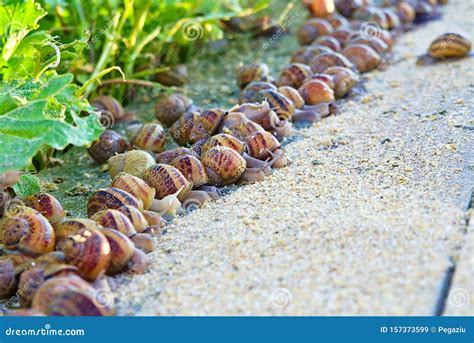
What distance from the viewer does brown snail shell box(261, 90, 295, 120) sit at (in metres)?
3.56

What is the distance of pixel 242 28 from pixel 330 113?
1.78 m

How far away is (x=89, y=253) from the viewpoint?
2.36 metres

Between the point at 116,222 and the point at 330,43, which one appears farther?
the point at 330,43

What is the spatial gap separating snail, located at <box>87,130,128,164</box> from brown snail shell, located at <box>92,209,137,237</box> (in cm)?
96

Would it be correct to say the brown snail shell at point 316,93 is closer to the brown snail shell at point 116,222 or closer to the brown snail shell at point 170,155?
the brown snail shell at point 170,155

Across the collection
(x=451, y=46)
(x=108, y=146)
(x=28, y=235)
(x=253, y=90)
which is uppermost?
(x=451, y=46)

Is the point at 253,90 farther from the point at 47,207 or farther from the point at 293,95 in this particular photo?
the point at 47,207

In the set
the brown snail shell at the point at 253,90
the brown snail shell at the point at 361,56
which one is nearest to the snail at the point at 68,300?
the brown snail shell at the point at 253,90

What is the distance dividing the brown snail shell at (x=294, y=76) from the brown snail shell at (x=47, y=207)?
1639 millimetres

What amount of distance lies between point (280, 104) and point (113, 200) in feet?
3.79

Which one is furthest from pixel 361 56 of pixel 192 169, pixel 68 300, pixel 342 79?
pixel 68 300

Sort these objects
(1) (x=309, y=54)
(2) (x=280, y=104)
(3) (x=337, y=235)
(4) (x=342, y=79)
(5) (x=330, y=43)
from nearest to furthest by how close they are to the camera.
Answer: (3) (x=337, y=235) → (2) (x=280, y=104) → (4) (x=342, y=79) → (1) (x=309, y=54) → (5) (x=330, y=43)

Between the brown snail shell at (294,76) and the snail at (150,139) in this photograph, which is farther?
the brown snail shell at (294,76)

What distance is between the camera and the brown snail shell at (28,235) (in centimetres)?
250
